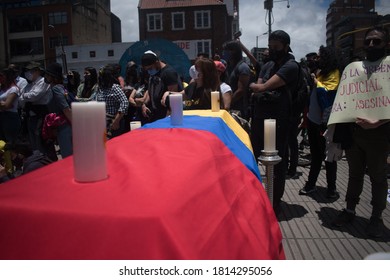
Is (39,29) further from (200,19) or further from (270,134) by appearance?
(270,134)

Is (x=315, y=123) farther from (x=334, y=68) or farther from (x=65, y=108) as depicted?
(x=65, y=108)

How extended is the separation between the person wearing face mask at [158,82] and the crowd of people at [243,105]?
13mm

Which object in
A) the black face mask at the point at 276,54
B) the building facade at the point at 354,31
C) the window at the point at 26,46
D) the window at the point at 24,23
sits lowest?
the black face mask at the point at 276,54

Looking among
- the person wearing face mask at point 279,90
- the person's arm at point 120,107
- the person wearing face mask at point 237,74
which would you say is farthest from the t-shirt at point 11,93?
the person wearing face mask at point 279,90

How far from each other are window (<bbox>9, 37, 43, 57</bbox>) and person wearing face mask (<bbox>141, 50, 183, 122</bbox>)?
51.2m

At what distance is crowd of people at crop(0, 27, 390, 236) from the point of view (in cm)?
308

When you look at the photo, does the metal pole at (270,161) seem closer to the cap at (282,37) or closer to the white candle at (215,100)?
the white candle at (215,100)

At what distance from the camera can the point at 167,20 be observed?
132ft

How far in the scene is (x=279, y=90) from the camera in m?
3.21

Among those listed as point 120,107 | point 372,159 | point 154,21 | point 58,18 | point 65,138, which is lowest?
point 372,159

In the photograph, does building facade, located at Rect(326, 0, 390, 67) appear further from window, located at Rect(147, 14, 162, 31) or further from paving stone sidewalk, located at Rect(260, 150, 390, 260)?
window, located at Rect(147, 14, 162, 31)

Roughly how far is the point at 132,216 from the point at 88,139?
0.29 metres

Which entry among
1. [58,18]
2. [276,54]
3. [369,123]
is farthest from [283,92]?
[58,18]

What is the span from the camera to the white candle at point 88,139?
916mm
